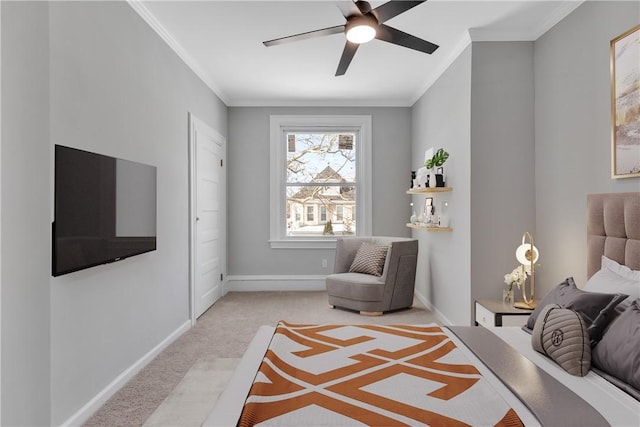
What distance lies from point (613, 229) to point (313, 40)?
8.90 ft

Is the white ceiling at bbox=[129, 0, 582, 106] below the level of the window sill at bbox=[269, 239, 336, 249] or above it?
above

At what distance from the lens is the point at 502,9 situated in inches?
117

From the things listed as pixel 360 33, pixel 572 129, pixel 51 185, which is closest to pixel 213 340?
pixel 51 185

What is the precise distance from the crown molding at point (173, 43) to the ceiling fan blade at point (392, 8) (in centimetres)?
179

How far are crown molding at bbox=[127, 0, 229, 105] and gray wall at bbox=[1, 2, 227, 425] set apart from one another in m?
0.06

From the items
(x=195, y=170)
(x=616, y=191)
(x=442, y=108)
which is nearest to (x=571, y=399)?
(x=616, y=191)

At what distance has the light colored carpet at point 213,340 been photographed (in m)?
2.40

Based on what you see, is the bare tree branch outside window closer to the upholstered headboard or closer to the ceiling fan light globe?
the ceiling fan light globe

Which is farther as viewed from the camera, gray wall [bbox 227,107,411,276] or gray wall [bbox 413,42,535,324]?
gray wall [bbox 227,107,411,276]

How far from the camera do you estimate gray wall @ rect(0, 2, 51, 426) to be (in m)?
1.73

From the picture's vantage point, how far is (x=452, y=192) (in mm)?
3941

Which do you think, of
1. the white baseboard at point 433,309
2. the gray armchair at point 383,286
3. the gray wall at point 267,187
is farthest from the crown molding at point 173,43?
the white baseboard at point 433,309

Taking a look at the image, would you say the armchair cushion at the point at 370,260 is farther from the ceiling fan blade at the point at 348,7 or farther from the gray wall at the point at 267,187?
the ceiling fan blade at the point at 348,7

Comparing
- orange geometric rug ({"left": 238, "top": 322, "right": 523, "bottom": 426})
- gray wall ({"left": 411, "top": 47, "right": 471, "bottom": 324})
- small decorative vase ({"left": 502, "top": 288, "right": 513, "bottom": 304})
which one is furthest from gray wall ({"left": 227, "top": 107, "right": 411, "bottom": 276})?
orange geometric rug ({"left": 238, "top": 322, "right": 523, "bottom": 426})
